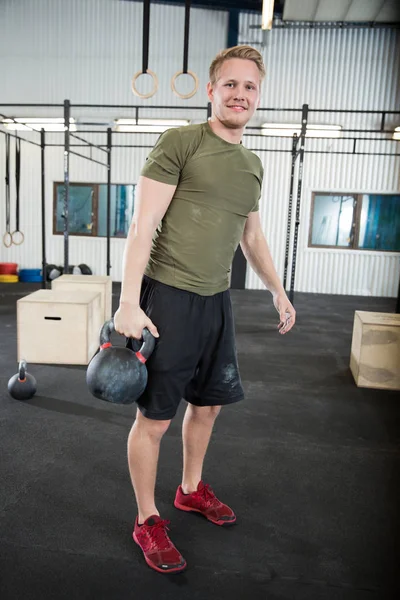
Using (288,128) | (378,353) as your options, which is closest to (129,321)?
(378,353)

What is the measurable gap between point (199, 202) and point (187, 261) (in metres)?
0.16

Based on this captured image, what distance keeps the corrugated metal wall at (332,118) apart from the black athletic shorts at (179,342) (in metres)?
6.47

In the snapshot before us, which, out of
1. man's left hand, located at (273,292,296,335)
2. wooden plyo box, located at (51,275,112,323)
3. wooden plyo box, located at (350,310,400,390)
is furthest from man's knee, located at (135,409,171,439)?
wooden plyo box, located at (51,275,112,323)

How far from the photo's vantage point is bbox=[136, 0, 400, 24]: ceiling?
6531 millimetres

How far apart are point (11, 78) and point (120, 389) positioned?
8.18 metres

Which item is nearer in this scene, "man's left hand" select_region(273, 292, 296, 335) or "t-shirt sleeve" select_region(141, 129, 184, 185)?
"t-shirt sleeve" select_region(141, 129, 184, 185)

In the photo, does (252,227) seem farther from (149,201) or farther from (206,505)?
(206,505)

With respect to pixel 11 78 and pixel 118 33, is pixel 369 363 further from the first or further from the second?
pixel 11 78

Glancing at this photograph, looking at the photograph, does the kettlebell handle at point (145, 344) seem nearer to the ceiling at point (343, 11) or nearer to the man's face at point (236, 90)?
the man's face at point (236, 90)

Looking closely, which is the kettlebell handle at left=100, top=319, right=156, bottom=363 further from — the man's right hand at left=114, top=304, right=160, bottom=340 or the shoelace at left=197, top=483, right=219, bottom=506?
the shoelace at left=197, top=483, right=219, bottom=506

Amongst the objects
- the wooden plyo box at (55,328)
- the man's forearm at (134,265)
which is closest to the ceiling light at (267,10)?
the wooden plyo box at (55,328)

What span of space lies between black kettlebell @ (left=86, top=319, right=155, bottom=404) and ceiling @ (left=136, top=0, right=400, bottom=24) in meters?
7.00

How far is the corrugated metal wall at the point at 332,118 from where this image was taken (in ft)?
24.0

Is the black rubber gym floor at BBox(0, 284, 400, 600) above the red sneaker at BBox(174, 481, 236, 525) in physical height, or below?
below
